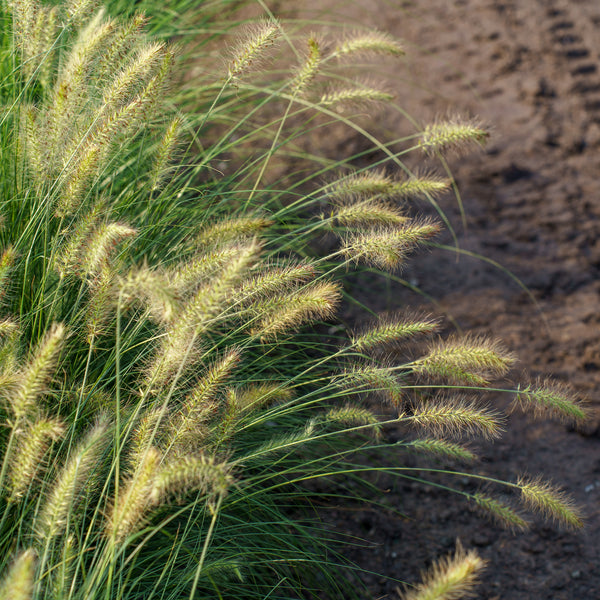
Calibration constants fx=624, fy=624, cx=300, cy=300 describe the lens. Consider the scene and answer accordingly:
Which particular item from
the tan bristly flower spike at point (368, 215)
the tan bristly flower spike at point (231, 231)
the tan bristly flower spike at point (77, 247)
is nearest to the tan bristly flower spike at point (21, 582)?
the tan bristly flower spike at point (77, 247)

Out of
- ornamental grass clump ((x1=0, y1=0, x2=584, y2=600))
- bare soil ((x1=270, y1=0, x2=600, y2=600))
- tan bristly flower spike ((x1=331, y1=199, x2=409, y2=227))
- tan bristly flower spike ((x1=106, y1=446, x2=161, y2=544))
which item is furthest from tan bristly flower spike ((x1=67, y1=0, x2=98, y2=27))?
bare soil ((x1=270, y1=0, x2=600, y2=600))

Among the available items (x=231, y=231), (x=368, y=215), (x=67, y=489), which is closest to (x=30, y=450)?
(x=67, y=489)

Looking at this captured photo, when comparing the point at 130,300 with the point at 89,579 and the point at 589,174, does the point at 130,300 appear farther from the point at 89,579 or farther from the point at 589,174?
the point at 589,174

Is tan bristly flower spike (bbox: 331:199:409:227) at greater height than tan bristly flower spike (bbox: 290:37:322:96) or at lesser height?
lesser

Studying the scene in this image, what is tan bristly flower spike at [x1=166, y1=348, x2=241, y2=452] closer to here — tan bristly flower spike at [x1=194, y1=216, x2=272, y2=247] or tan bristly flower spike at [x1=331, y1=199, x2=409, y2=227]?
tan bristly flower spike at [x1=194, y1=216, x2=272, y2=247]

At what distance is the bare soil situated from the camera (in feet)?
7.52

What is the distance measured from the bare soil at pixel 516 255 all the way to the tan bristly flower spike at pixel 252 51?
55.6 inches

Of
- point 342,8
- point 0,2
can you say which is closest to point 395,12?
point 342,8

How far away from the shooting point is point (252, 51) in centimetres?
192

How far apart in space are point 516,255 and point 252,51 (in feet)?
6.31

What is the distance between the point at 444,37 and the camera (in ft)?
14.3

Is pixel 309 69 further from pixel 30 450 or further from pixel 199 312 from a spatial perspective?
pixel 30 450

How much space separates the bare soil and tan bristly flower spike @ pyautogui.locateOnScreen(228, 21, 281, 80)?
1.41 m

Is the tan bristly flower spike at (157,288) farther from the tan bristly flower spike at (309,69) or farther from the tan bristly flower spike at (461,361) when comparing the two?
the tan bristly flower spike at (309,69)
